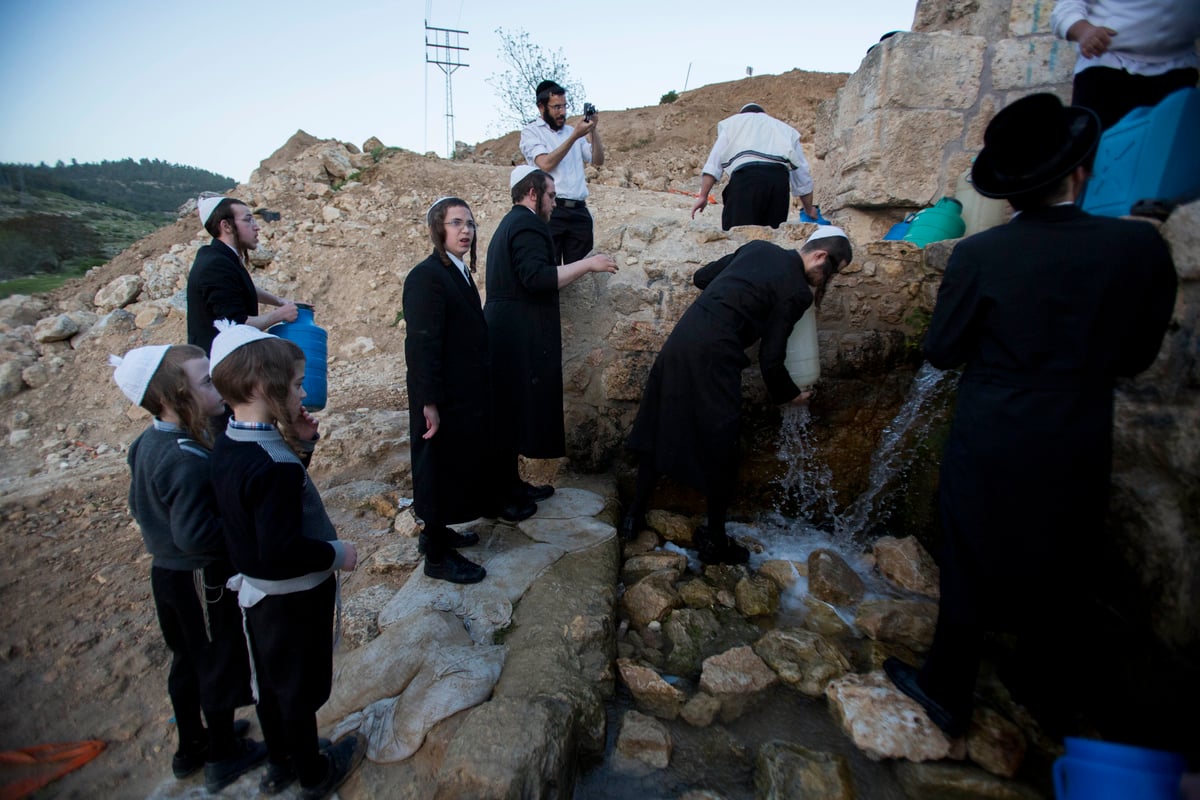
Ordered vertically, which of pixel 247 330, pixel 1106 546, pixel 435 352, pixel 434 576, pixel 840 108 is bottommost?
pixel 434 576

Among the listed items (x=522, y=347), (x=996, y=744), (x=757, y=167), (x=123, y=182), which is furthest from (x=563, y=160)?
(x=123, y=182)

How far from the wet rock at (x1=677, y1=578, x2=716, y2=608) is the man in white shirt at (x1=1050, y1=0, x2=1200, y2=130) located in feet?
8.68

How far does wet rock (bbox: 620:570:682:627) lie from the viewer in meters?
2.53

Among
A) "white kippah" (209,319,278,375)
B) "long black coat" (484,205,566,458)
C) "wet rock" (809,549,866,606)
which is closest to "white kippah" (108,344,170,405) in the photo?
"white kippah" (209,319,278,375)

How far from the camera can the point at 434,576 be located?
95.6 inches

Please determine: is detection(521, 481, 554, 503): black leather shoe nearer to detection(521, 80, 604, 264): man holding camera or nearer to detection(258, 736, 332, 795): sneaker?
detection(521, 80, 604, 264): man holding camera

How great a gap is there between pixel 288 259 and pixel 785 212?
6.45m

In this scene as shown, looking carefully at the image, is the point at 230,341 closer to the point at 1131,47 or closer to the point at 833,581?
the point at 833,581

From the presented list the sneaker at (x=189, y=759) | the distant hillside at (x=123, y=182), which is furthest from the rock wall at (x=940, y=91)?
the distant hillside at (x=123, y=182)

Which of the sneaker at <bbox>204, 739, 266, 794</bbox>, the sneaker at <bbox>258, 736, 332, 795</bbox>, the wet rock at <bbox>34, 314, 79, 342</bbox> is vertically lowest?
the sneaker at <bbox>204, 739, 266, 794</bbox>

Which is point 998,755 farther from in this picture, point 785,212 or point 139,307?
point 139,307

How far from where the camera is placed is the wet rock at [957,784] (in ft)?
5.66

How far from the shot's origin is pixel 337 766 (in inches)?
64.9

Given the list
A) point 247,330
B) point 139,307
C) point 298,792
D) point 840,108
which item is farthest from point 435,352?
point 139,307
